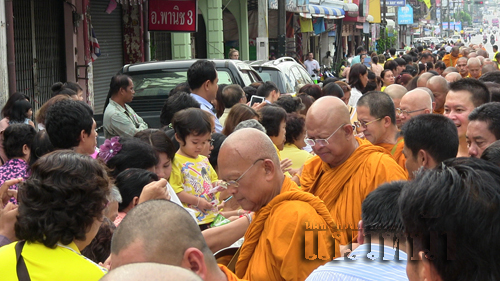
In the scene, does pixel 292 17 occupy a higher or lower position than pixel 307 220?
higher

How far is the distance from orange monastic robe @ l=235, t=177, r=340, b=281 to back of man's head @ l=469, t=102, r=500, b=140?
1.65 m

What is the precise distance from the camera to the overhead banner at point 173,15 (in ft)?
44.6

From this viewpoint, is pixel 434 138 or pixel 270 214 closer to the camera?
pixel 270 214

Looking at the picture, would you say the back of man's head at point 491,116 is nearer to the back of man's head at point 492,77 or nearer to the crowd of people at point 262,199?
the crowd of people at point 262,199

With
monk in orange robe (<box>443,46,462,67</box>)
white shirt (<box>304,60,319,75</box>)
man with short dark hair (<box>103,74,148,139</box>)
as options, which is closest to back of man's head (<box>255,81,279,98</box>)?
man with short dark hair (<box>103,74,148,139</box>)

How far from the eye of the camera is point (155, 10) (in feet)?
45.2

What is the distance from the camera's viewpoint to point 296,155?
569 centimetres

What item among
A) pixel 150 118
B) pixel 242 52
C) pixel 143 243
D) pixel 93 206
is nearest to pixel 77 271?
pixel 93 206

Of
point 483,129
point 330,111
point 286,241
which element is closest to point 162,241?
point 286,241

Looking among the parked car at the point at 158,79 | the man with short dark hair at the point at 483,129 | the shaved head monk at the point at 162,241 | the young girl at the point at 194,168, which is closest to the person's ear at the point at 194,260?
the shaved head monk at the point at 162,241

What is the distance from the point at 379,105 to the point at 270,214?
2147 millimetres

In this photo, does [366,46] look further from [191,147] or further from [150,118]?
[191,147]

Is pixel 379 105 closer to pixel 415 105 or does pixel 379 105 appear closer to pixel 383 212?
pixel 415 105

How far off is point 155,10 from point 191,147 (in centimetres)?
953
